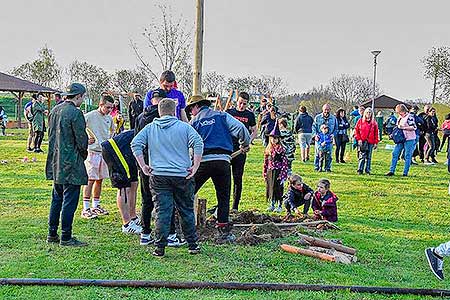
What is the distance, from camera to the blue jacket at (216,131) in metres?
6.64

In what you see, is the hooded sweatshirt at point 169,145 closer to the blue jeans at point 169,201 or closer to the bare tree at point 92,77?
the blue jeans at point 169,201

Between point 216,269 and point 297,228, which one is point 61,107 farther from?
point 297,228

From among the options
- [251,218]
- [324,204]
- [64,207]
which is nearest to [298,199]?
[324,204]

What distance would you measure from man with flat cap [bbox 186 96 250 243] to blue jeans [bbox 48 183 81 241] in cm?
151

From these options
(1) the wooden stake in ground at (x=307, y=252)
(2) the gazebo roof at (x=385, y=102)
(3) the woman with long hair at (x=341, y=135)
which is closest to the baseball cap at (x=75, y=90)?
(1) the wooden stake in ground at (x=307, y=252)

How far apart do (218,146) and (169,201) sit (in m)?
0.94

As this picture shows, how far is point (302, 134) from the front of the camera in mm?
17062

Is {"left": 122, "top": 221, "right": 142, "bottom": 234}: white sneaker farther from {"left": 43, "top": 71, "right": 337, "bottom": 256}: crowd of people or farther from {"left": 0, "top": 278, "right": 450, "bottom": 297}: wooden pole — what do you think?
{"left": 0, "top": 278, "right": 450, "bottom": 297}: wooden pole

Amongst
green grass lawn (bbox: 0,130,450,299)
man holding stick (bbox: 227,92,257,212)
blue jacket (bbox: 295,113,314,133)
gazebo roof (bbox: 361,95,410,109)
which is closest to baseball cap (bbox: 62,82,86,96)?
green grass lawn (bbox: 0,130,450,299)

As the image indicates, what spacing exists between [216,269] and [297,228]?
2.23 m

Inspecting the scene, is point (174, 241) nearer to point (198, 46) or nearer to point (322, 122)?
point (198, 46)

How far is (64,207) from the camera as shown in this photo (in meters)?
6.69

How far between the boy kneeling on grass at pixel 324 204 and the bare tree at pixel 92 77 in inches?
1562

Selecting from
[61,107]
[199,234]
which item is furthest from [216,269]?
[61,107]
